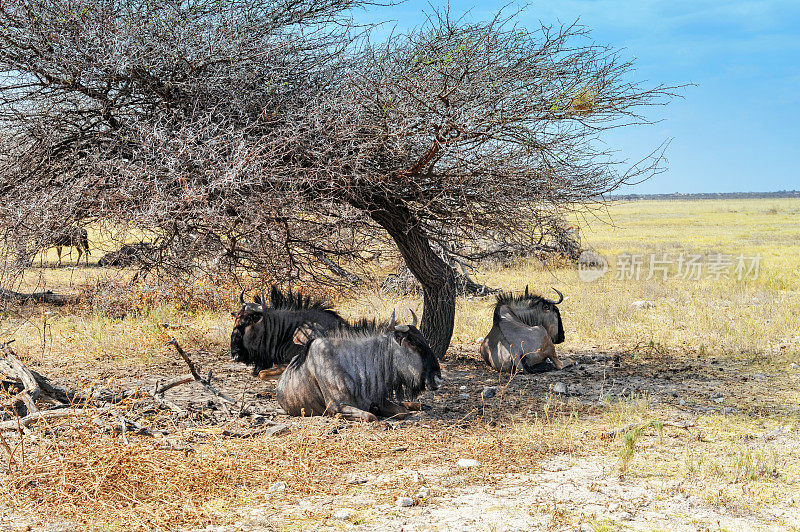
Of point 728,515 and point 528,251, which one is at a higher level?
point 528,251

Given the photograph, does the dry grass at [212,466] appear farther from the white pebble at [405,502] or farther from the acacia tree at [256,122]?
the acacia tree at [256,122]

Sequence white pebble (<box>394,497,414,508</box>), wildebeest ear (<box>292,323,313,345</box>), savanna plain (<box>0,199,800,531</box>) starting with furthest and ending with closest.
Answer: wildebeest ear (<box>292,323,313,345</box>) < white pebble (<box>394,497,414,508</box>) < savanna plain (<box>0,199,800,531</box>)

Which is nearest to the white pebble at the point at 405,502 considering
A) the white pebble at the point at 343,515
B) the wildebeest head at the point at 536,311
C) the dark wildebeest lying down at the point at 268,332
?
the white pebble at the point at 343,515

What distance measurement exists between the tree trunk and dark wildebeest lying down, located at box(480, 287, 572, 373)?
734 mm

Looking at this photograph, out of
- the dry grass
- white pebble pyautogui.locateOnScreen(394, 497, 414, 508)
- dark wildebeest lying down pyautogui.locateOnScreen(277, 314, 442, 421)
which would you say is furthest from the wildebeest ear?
white pebble pyautogui.locateOnScreen(394, 497, 414, 508)

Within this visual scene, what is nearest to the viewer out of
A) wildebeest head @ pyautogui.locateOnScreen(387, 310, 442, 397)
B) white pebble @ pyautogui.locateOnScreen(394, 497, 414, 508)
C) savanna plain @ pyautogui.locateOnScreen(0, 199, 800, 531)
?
savanna plain @ pyautogui.locateOnScreen(0, 199, 800, 531)

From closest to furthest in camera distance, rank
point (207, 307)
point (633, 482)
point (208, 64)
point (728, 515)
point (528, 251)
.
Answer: point (728, 515)
point (633, 482)
point (208, 64)
point (528, 251)
point (207, 307)

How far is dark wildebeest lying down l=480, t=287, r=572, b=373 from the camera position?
32.9 ft

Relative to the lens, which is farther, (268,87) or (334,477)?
(268,87)

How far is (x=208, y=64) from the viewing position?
826 cm

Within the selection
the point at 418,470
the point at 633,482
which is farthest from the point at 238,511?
the point at 633,482

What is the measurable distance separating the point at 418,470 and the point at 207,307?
10.3 m

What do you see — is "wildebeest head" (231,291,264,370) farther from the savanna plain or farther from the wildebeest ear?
the wildebeest ear

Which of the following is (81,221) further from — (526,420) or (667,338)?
(667,338)
